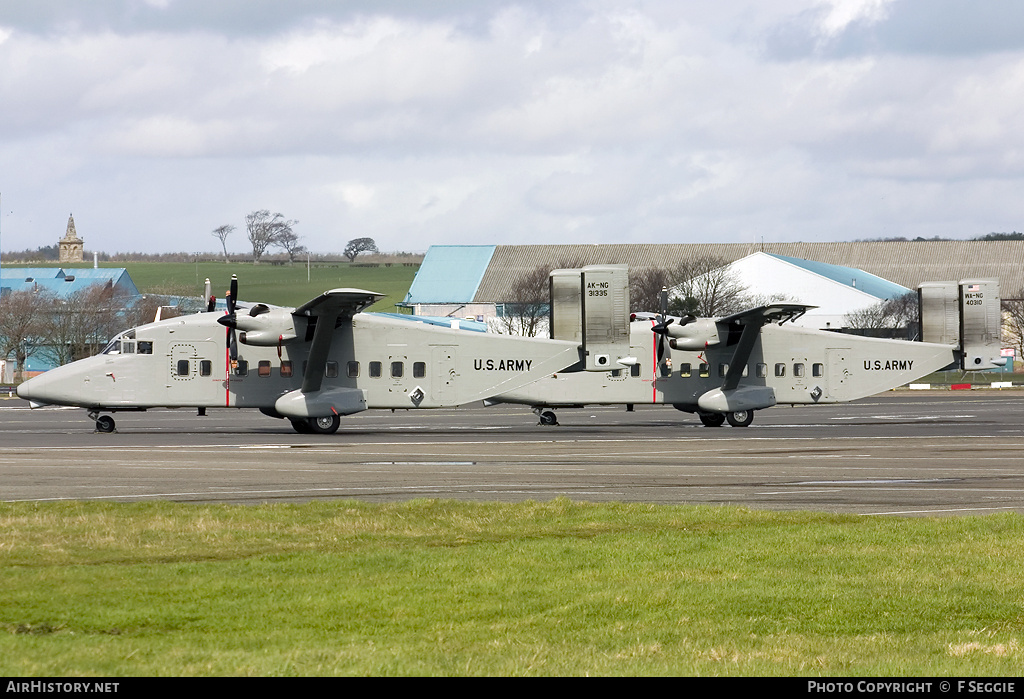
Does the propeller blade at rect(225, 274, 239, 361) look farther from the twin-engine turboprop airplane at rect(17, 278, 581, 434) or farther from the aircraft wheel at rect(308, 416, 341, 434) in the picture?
the aircraft wheel at rect(308, 416, 341, 434)

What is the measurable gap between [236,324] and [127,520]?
19.2 metres

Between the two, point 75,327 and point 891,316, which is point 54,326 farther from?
point 891,316

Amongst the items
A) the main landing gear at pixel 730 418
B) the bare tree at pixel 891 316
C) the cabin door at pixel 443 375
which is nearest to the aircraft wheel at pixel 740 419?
the main landing gear at pixel 730 418

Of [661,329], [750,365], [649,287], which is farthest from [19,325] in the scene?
[750,365]

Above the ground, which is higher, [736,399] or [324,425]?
[736,399]

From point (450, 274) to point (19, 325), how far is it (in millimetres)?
44067

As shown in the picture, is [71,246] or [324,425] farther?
[71,246]

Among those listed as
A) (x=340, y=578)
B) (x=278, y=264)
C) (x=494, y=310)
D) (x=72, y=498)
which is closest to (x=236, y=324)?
(x=72, y=498)

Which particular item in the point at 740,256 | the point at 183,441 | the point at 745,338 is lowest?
the point at 183,441

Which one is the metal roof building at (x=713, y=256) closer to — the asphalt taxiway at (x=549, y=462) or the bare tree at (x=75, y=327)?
the bare tree at (x=75, y=327)

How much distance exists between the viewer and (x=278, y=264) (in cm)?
16825

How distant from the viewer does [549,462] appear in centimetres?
2594

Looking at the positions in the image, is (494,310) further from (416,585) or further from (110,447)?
(416,585)

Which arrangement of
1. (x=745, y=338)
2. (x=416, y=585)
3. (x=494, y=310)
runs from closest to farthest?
(x=416, y=585) → (x=745, y=338) → (x=494, y=310)
